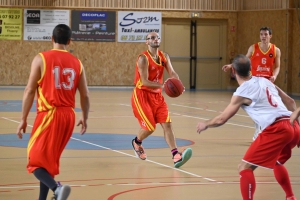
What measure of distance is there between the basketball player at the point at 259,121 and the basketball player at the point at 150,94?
3.18m

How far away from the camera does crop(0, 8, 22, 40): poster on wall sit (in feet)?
91.0

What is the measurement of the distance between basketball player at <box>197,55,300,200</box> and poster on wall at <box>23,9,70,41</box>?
2224 centimetres

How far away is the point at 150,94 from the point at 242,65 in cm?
355

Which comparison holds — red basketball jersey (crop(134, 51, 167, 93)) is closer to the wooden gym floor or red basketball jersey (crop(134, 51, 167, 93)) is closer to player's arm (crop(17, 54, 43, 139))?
the wooden gym floor

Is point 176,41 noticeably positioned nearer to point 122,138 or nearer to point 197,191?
point 122,138

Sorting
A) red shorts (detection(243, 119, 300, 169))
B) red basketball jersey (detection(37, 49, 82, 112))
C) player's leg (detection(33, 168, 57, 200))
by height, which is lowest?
player's leg (detection(33, 168, 57, 200))

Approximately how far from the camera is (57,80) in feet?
20.2

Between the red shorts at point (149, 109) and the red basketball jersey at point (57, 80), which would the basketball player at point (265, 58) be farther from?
the red basketball jersey at point (57, 80)

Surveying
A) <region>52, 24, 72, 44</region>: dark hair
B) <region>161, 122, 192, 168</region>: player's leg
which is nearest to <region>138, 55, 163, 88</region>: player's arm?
<region>161, 122, 192, 168</region>: player's leg

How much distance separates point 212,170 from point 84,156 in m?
2.14

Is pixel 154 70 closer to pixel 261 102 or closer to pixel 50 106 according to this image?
pixel 261 102

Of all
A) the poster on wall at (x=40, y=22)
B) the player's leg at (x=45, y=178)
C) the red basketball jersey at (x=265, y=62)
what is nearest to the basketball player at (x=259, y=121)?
the player's leg at (x=45, y=178)

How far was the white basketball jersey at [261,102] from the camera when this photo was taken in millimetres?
6223

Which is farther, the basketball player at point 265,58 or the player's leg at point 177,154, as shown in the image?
the basketball player at point 265,58
